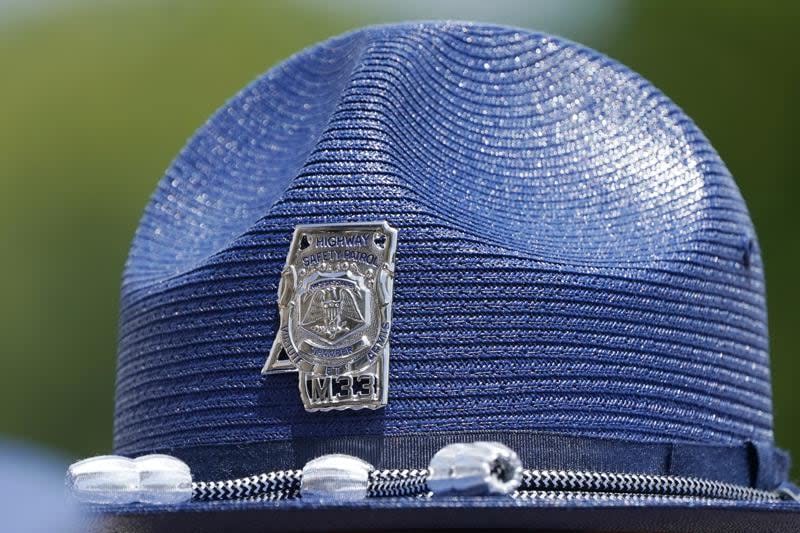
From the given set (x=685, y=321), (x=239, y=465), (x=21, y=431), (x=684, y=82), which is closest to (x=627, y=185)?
(x=685, y=321)

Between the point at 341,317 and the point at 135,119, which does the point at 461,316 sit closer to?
the point at 341,317

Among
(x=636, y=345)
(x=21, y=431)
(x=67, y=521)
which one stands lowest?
(x=67, y=521)

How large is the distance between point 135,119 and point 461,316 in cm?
563

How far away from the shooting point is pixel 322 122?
2.09 metres

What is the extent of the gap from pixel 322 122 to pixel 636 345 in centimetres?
50

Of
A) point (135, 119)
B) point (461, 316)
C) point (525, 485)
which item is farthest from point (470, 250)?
point (135, 119)

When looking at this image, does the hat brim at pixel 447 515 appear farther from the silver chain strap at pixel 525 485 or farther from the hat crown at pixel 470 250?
the hat crown at pixel 470 250

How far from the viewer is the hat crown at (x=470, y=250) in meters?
1.85

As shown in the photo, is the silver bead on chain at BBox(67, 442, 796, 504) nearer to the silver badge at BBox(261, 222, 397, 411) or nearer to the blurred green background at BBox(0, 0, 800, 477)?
the silver badge at BBox(261, 222, 397, 411)

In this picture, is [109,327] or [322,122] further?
[109,327]

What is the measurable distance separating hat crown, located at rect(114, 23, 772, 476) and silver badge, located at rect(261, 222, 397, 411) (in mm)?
20

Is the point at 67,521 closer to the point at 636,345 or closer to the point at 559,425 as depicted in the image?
the point at 559,425

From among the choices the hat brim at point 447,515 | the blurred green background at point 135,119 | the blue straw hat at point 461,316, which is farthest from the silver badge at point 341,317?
the blurred green background at point 135,119

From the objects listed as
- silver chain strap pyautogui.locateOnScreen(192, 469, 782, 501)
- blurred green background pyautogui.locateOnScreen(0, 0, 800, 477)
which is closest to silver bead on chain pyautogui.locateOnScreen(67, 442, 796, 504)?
silver chain strap pyautogui.locateOnScreen(192, 469, 782, 501)
